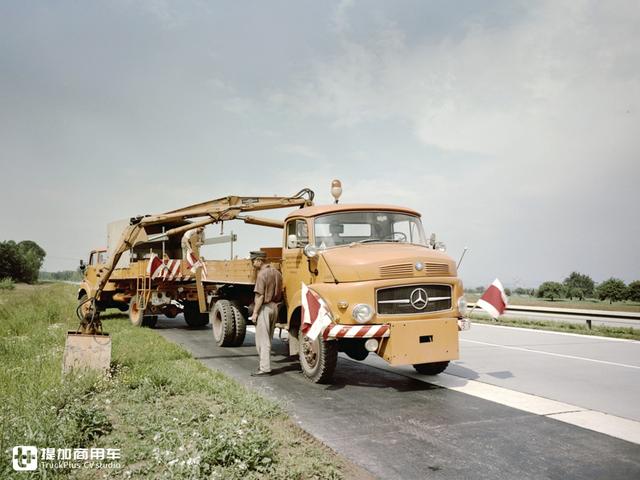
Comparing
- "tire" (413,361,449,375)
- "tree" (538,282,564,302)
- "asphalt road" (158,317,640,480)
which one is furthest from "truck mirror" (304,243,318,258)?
"tree" (538,282,564,302)

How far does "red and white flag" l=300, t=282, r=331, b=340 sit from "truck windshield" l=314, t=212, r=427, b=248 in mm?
805

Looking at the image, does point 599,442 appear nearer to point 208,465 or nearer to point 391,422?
point 391,422

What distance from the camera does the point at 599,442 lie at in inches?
173

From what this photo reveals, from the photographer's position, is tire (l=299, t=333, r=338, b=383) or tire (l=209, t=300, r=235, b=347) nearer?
tire (l=299, t=333, r=338, b=383)

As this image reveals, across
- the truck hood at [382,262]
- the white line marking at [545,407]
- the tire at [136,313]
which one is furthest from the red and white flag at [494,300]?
the tire at [136,313]

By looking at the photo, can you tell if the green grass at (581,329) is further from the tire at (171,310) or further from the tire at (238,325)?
the tire at (171,310)

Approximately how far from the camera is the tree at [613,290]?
1435 inches

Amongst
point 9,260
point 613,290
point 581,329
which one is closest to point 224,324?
point 581,329

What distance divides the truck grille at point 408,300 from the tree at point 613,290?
119ft

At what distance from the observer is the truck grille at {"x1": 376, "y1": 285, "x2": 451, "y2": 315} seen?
6359mm

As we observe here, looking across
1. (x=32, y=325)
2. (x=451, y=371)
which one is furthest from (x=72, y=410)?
(x=32, y=325)

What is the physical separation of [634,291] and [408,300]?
1403 inches

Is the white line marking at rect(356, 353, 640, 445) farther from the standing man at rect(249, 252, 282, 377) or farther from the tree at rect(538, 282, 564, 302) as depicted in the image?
the tree at rect(538, 282, 564, 302)

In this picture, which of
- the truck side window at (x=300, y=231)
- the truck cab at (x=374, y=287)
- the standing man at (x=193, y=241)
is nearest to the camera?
the truck cab at (x=374, y=287)
